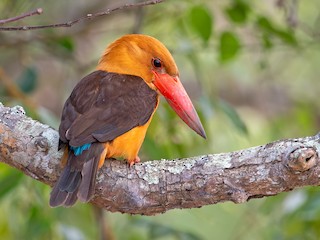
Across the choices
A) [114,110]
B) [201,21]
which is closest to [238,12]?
[201,21]

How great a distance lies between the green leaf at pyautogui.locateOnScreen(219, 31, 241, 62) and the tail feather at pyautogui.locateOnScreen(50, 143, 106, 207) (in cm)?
149

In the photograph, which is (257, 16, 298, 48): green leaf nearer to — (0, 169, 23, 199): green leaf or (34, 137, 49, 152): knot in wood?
(0, 169, 23, 199): green leaf

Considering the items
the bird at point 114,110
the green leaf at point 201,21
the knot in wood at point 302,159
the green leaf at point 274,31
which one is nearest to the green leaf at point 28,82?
the bird at point 114,110

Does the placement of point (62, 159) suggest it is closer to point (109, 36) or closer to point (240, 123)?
point (240, 123)

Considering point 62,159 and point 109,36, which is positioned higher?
point 62,159

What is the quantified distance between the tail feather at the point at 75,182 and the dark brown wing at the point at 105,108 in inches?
3.2

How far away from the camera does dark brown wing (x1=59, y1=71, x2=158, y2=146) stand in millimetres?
3324

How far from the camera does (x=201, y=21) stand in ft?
14.2

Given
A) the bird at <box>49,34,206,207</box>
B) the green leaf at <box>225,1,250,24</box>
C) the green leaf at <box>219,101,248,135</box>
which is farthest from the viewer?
the green leaf at <box>225,1,250,24</box>

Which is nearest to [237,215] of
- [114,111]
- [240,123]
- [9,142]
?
[240,123]

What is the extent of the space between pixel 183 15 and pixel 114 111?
4.71 ft

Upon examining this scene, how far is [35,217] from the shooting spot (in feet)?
13.6

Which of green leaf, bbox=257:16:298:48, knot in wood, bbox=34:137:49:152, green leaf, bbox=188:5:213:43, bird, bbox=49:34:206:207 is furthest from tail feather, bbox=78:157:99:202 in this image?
green leaf, bbox=257:16:298:48

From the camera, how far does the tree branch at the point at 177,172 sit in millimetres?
2869
